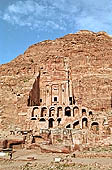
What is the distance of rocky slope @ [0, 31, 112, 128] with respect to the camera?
31.7 metres

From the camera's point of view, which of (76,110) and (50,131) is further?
(76,110)

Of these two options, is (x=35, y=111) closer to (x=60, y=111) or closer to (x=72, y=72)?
(x=60, y=111)

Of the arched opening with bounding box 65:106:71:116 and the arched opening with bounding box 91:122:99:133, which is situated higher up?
the arched opening with bounding box 65:106:71:116

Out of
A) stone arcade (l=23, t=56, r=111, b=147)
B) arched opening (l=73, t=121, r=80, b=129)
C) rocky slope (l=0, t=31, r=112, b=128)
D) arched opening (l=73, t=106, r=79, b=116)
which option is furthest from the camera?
rocky slope (l=0, t=31, r=112, b=128)

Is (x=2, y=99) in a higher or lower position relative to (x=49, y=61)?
lower

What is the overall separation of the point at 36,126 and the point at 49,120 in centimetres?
278

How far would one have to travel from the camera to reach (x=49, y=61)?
152 feet

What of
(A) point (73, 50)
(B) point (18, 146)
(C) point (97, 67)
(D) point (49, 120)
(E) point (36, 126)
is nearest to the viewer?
(B) point (18, 146)

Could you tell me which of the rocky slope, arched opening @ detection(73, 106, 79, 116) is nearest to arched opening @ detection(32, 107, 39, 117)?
the rocky slope

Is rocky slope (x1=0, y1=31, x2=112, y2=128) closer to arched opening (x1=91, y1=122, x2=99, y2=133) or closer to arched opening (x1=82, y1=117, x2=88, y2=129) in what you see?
arched opening (x1=82, y1=117, x2=88, y2=129)

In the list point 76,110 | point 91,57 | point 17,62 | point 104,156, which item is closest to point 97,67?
point 91,57

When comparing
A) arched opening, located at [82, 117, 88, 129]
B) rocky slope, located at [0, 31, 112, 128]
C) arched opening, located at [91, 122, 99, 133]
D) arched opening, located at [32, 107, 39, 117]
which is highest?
rocky slope, located at [0, 31, 112, 128]

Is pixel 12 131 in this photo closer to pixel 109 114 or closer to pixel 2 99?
pixel 2 99

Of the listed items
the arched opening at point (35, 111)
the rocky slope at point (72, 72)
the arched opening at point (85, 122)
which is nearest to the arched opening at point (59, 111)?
the arched opening at point (35, 111)
